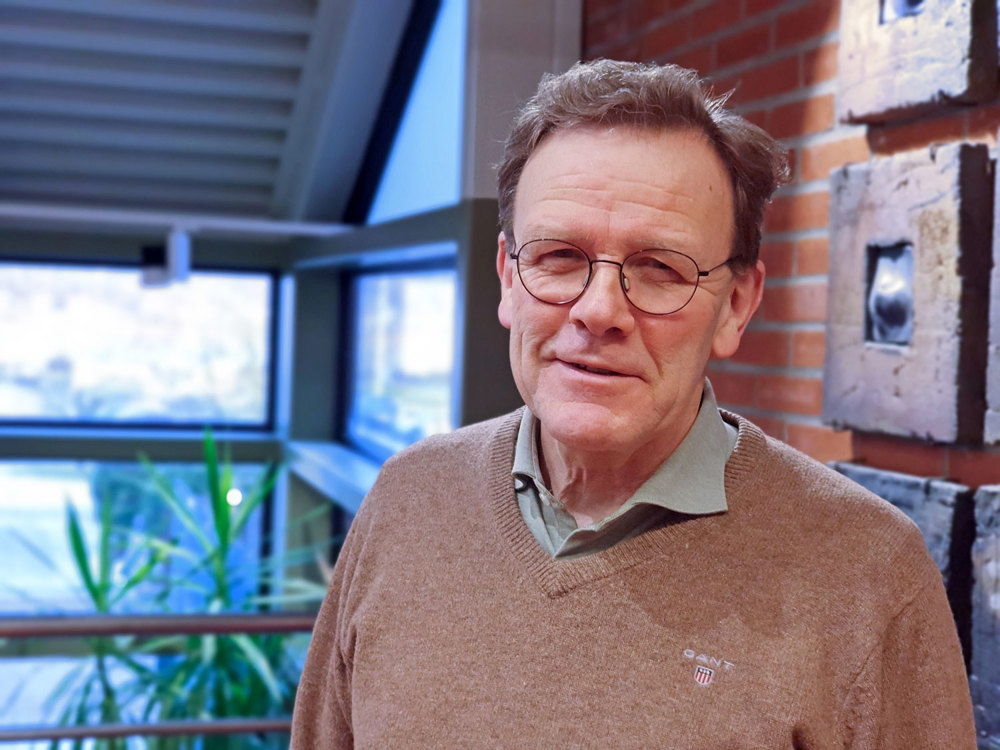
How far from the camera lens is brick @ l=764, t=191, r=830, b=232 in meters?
1.80

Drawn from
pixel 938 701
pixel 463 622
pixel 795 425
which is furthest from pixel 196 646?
pixel 938 701

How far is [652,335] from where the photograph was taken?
1.02 meters

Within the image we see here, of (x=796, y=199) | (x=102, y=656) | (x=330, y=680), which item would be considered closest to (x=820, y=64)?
(x=796, y=199)

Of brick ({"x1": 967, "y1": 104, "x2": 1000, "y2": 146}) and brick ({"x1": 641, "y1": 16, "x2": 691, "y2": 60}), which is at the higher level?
brick ({"x1": 641, "y1": 16, "x2": 691, "y2": 60})

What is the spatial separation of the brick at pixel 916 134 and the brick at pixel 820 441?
0.46 m

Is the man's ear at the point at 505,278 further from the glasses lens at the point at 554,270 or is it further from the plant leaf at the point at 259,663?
the plant leaf at the point at 259,663

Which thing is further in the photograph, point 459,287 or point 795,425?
point 459,287

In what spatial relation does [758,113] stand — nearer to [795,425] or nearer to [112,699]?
[795,425]

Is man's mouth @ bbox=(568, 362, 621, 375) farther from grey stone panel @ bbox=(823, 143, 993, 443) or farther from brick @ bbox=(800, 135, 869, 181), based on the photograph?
brick @ bbox=(800, 135, 869, 181)

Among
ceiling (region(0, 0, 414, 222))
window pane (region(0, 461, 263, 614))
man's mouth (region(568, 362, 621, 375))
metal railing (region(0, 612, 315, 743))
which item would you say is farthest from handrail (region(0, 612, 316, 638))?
window pane (region(0, 461, 263, 614))

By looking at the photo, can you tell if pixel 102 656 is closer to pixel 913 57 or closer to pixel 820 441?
pixel 820 441

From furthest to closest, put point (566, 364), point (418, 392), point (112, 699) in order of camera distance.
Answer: point (418, 392), point (112, 699), point (566, 364)

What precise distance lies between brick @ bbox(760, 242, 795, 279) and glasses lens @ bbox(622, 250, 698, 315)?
88 centimetres

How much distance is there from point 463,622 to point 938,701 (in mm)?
447
